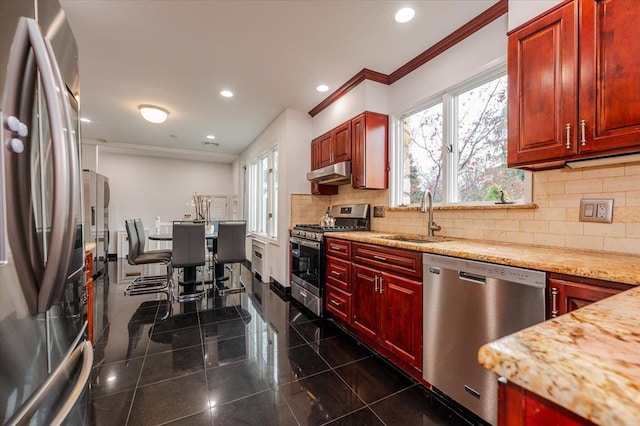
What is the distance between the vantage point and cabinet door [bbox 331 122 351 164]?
3213mm

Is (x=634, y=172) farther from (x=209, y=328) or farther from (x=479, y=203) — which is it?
(x=209, y=328)

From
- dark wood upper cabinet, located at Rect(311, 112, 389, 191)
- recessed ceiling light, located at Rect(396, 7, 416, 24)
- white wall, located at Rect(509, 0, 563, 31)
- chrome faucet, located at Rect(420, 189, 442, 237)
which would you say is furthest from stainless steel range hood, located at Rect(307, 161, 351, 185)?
white wall, located at Rect(509, 0, 563, 31)

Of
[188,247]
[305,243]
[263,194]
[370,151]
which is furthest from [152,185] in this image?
[370,151]

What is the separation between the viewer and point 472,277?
148cm

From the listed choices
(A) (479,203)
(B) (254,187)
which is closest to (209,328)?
(A) (479,203)

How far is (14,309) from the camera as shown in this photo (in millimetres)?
630

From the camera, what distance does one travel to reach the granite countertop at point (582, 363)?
13.0 inches

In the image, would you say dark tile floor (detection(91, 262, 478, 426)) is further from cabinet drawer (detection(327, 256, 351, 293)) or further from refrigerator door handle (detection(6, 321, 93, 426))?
refrigerator door handle (detection(6, 321, 93, 426))

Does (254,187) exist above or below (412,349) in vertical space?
above

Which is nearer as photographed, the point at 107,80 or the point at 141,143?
the point at 107,80

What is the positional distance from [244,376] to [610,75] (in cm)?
271

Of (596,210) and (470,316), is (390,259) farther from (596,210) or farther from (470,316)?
(596,210)

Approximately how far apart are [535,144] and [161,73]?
3523 mm

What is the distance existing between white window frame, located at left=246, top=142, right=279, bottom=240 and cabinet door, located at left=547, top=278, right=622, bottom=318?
354 centimetres
